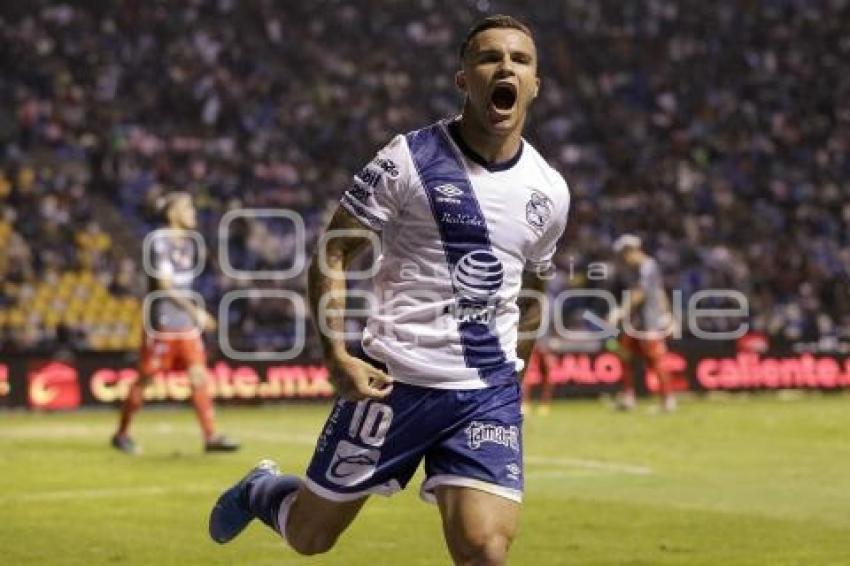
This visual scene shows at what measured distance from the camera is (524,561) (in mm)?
9461

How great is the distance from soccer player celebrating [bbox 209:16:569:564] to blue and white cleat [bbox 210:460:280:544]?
33.9 inches

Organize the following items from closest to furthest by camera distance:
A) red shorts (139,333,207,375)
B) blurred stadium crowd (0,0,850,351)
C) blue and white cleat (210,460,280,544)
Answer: blue and white cleat (210,460,280,544) < red shorts (139,333,207,375) < blurred stadium crowd (0,0,850,351)

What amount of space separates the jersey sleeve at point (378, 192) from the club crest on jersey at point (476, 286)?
37 centimetres

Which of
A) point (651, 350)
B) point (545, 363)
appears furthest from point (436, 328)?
point (545, 363)

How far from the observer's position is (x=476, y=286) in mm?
6629

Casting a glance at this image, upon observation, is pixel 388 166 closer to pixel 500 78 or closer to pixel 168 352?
pixel 500 78

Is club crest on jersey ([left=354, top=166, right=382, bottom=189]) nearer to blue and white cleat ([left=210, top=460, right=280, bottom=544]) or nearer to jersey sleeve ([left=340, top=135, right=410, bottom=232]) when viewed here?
jersey sleeve ([left=340, top=135, right=410, bottom=232])

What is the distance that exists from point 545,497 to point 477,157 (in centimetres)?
641

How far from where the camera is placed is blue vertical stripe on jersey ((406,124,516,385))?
654 cm

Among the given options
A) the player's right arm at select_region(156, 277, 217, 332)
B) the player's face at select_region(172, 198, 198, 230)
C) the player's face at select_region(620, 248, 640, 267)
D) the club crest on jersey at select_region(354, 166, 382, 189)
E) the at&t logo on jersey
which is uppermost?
the player's face at select_region(172, 198, 198, 230)

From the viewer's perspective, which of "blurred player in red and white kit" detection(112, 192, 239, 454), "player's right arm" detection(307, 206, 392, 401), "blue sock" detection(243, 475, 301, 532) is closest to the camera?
"player's right arm" detection(307, 206, 392, 401)

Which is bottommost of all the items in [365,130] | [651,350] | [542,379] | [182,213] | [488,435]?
[542,379]

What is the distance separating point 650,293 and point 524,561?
46.3ft

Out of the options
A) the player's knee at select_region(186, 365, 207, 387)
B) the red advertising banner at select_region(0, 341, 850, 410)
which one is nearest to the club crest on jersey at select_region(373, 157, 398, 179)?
the player's knee at select_region(186, 365, 207, 387)
